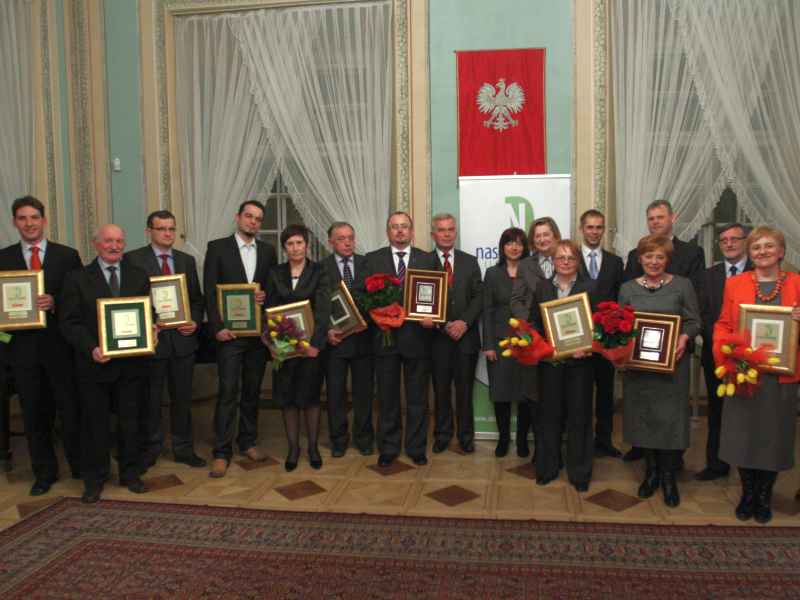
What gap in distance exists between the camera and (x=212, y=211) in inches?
227

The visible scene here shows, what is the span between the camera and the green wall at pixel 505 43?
502 centimetres

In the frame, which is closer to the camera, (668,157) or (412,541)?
(412,541)

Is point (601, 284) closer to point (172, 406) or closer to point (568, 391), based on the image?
point (568, 391)

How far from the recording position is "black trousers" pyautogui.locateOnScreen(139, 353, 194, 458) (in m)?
4.32

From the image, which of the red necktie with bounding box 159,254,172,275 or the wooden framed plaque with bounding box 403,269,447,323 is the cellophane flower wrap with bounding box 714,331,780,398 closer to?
the wooden framed plaque with bounding box 403,269,447,323

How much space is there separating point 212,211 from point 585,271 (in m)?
3.30

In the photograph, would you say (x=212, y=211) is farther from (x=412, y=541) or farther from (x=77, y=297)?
(x=412, y=541)

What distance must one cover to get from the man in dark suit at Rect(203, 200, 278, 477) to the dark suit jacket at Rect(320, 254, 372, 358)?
0.42m

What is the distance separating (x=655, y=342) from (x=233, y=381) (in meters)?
2.62

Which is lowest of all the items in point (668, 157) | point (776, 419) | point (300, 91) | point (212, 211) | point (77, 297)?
point (776, 419)

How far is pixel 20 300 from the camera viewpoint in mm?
3785

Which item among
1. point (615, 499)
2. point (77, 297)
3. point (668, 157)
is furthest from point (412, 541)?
point (668, 157)

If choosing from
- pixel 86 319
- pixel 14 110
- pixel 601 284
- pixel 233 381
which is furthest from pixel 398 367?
pixel 14 110

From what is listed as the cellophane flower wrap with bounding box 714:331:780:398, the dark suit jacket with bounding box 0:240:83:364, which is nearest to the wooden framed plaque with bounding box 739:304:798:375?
the cellophane flower wrap with bounding box 714:331:780:398
